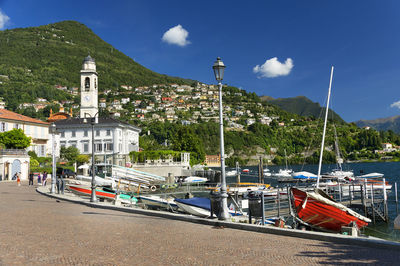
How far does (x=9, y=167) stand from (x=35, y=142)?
752 inches

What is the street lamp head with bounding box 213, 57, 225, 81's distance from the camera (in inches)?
507

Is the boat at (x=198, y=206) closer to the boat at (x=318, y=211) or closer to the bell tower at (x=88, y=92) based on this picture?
the boat at (x=318, y=211)

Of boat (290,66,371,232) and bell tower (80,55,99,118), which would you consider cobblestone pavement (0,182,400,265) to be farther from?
bell tower (80,55,99,118)

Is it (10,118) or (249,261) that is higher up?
(10,118)

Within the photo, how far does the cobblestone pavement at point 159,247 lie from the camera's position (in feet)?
24.0

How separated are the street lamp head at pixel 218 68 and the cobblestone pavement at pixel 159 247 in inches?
212

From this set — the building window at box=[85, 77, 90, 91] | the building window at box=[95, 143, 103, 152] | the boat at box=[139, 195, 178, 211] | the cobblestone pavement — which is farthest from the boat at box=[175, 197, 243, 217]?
the building window at box=[85, 77, 90, 91]

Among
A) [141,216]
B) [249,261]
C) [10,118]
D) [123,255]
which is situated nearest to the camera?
[249,261]

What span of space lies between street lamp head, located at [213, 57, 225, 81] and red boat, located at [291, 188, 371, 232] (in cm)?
691

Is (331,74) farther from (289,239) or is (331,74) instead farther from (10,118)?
(10,118)

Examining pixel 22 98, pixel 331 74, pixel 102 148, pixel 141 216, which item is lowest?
pixel 141 216

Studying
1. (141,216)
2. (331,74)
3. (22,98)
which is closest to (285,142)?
(22,98)

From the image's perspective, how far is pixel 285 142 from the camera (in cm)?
19900

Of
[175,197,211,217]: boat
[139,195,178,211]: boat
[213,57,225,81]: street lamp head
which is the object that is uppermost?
[213,57,225,81]: street lamp head
